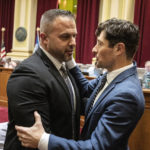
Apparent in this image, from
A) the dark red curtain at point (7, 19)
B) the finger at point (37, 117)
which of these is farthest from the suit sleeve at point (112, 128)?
the dark red curtain at point (7, 19)

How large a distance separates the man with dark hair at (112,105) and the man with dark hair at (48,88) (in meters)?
0.07

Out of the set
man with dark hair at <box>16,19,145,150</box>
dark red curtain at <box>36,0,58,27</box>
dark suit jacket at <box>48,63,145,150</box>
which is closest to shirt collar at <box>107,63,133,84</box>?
man with dark hair at <box>16,19,145,150</box>

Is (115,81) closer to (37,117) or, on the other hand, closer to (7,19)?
(37,117)

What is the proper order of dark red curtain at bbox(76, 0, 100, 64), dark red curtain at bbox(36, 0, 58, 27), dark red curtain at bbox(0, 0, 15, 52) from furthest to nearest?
dark red curtain at bbox(0, 0, 15, 52) < dark red curtain at bbox(36, 0, 58, 27) < dark red curtain at bbox(76, 0, 100, 64)

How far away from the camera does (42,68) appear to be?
1228mm

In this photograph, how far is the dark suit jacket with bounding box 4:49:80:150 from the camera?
3.62 feet

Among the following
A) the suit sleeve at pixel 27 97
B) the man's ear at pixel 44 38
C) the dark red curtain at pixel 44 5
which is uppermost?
the dark red curtain at pixel 44 5

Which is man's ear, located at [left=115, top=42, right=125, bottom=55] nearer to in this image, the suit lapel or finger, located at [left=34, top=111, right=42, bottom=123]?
the suit lapel

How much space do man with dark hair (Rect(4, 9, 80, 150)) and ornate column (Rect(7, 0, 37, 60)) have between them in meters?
5.20

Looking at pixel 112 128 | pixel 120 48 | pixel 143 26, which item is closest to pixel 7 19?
pixel 143 26

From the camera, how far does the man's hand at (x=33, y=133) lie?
42.3 inches

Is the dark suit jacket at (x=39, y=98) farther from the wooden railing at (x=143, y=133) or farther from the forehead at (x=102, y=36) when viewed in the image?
the wooden railing at (x=143, y=133)

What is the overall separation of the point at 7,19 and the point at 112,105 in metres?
6.55

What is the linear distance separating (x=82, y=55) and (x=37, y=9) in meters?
2.05
